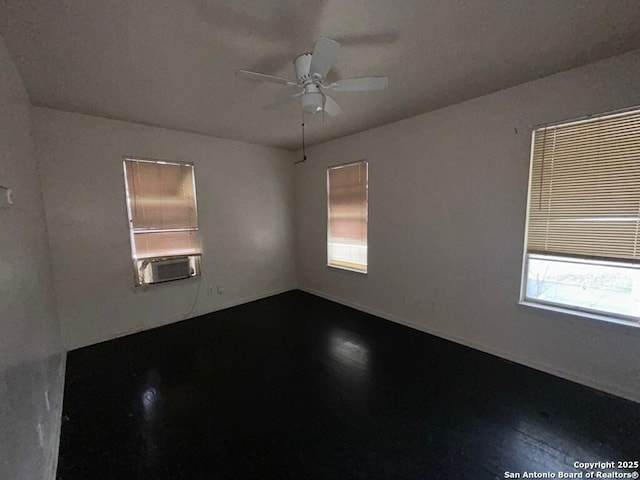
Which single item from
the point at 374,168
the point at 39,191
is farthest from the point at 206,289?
the point at 374,168

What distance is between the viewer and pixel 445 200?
9.92 ft

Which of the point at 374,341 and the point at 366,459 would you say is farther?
the point at 374,341

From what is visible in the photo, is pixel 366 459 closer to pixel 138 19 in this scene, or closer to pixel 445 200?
pixel 445 200

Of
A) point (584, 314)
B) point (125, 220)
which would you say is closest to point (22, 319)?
point (125, 220)

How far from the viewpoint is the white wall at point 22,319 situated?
→ 1.12 metres

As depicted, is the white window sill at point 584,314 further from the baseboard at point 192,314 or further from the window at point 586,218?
the baseboard at point 192,314

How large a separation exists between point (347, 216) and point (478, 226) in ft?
6.03

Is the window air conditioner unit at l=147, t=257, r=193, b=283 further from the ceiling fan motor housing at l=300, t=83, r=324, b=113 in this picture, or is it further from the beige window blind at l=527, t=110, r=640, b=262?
the beige window blind at l=527, t=110, r=640, b=262

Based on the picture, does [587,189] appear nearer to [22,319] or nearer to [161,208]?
[22,319]

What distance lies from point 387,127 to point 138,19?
271 centimetres

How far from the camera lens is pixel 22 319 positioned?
1.44m

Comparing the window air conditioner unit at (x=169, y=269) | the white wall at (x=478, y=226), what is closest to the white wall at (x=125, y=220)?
the window air conditioner unit at (x=169, y=269)

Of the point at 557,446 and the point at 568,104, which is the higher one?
the point at 568,104

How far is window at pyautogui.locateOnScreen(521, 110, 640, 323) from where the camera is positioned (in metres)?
2.04
